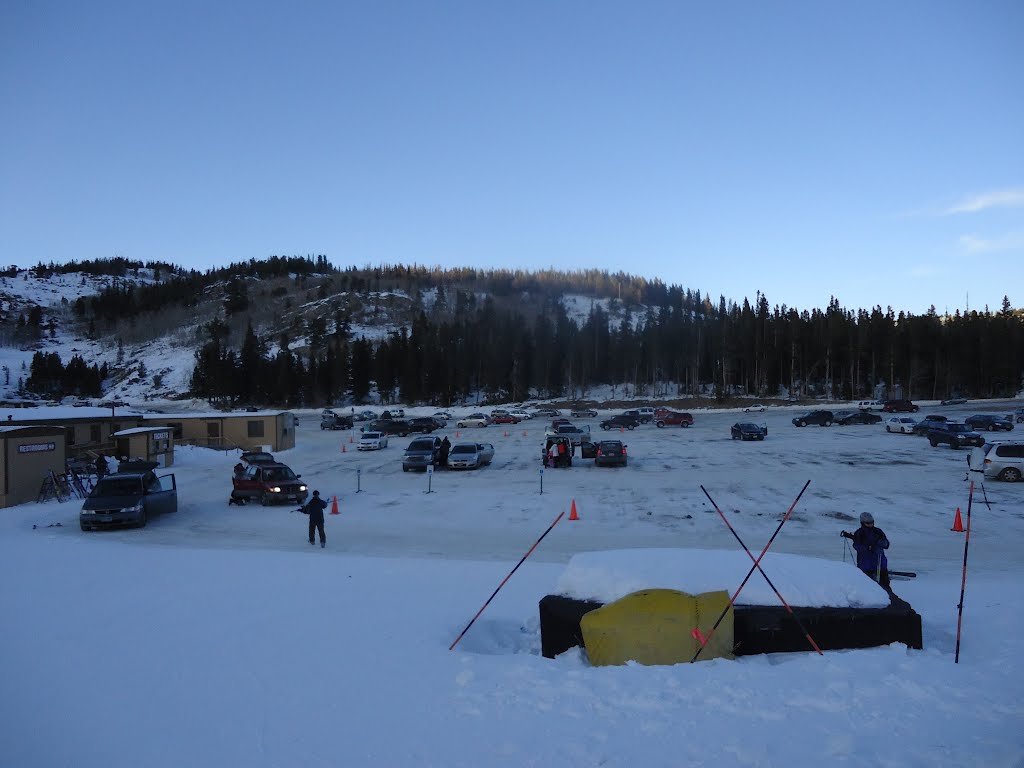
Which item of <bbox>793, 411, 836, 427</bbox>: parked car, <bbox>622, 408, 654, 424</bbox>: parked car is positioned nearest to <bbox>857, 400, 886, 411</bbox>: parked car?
<bbox>793, 411, 836, 427</bbox>: parked car

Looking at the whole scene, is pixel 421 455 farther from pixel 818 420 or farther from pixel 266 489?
pixel 818 420

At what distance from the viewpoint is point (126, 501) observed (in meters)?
18.4

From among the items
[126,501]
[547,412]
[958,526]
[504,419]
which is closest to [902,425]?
[958,526]

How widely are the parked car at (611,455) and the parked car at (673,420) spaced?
28.3 m

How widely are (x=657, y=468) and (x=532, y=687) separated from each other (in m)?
25.2

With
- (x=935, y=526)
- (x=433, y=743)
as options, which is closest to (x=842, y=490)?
(x=935, y=526)

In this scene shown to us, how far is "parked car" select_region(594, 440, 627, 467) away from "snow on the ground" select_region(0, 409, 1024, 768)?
13122mm

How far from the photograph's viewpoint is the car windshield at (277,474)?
23.1m

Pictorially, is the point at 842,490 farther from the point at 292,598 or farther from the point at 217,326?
the point at 217,326

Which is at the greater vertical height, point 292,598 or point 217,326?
point 217,326

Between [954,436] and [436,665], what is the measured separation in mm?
38989

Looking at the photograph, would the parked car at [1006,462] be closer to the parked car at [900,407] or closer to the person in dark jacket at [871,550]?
the person in dark jacket at [871,550]

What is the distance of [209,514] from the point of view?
20.8 m

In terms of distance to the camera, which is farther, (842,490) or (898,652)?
(842,490)
